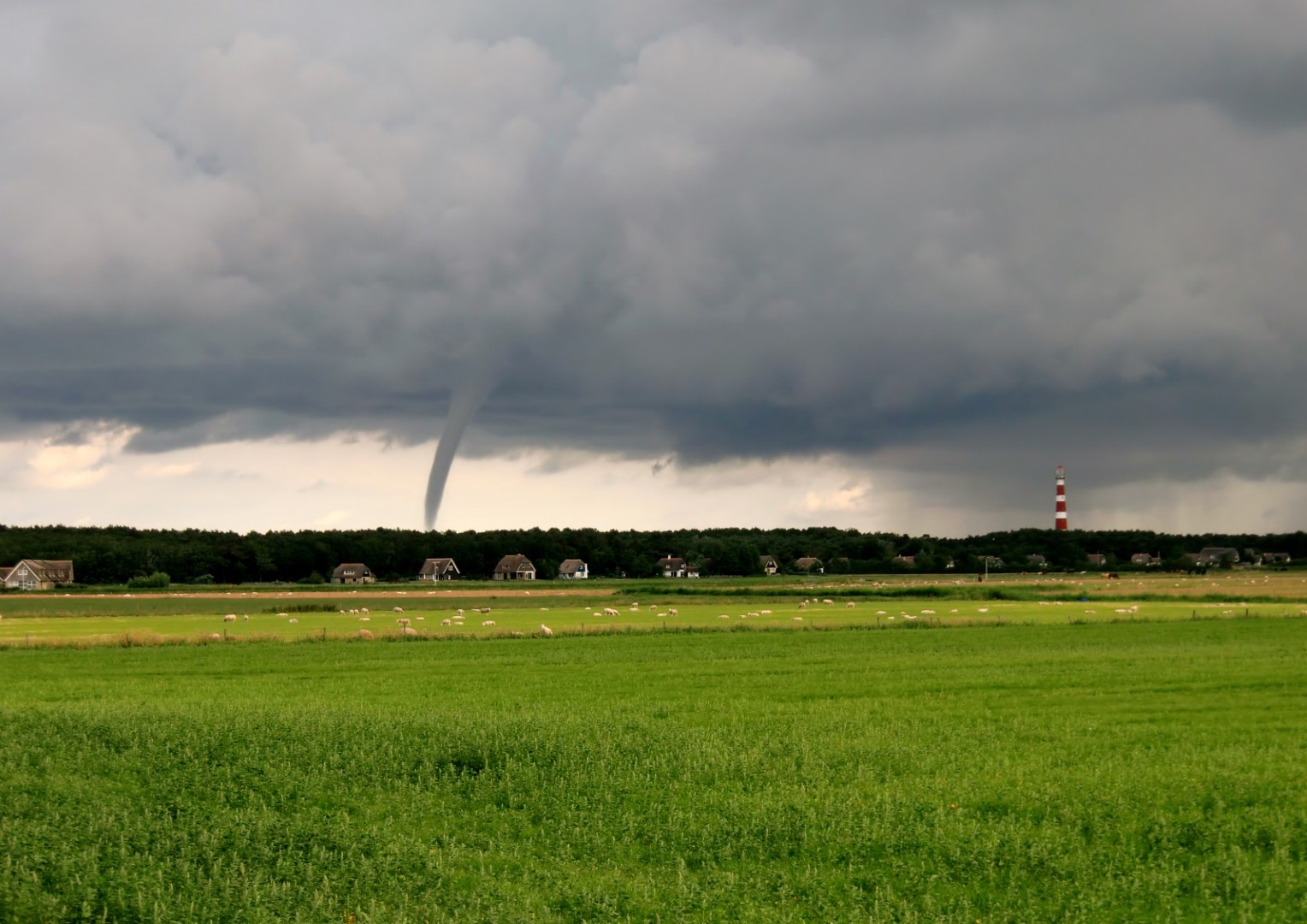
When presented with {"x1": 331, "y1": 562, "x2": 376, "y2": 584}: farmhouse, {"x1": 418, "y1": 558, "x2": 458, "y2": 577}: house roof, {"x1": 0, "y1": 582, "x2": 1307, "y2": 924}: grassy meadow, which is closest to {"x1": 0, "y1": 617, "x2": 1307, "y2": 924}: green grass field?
{"x1": 0, "y1": 582, "x2": 1307, "y2": 924}: grassy meadow

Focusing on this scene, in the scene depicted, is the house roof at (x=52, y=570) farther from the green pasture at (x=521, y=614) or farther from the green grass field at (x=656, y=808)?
the green grass field at (x=656, y=808)

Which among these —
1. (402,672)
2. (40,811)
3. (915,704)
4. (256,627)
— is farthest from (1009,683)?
(256,627)

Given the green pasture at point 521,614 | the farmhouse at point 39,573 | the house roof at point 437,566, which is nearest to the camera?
the green pasture at point 521,614

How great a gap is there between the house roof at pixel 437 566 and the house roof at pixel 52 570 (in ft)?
183

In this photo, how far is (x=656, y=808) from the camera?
1645 cm

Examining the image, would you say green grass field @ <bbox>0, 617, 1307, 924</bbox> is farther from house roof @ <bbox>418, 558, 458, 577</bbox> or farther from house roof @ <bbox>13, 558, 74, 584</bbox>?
house roof @ <bbox>418, 558, 458, 577</bbox>

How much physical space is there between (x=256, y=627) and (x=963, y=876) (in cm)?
5960

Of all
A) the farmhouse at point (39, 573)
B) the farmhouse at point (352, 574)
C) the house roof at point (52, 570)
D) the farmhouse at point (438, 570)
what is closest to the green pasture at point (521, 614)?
the farmhouse at point (39, 573)

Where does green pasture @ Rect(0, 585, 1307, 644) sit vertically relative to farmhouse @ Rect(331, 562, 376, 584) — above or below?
above

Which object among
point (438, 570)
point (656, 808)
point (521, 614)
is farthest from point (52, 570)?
point (656, 808)

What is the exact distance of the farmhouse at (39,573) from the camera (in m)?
161

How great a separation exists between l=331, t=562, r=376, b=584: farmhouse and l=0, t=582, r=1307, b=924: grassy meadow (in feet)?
496

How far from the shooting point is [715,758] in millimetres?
19562

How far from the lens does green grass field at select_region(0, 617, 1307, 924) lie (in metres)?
13.0
